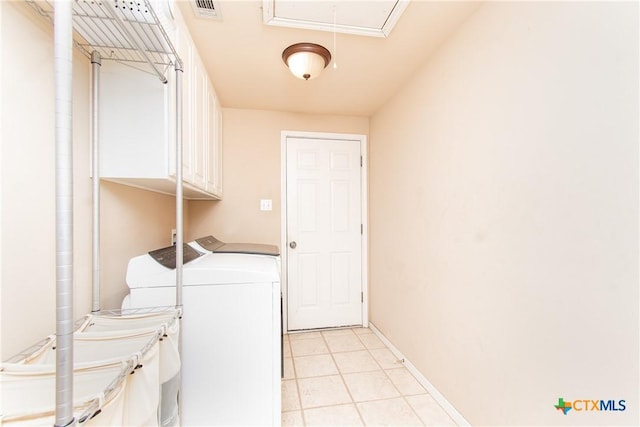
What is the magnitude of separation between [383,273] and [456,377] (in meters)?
1.11

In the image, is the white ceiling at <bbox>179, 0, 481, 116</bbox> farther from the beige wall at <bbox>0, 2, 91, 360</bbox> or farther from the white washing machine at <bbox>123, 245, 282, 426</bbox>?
→ the white washing machine at <bbox>123, 245, 282, 426</bbox>

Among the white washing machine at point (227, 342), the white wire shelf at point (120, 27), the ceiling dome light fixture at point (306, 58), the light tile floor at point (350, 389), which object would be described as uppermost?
the ceiling dome light fixture at point (306, 58)

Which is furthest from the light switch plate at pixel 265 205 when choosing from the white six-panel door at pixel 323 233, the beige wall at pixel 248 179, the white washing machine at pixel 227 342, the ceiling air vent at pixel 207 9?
the ceiling air vent at pixel 207 9

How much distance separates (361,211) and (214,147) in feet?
5.23

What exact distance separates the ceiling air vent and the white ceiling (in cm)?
2

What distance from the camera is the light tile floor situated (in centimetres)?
157

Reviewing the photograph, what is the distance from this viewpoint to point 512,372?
3.91 ft

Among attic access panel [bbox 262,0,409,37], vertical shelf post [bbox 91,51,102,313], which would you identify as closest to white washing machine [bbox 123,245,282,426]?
vertical shelf post [bbox 91,51,102,313]

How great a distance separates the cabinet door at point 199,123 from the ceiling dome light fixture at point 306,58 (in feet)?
1.83

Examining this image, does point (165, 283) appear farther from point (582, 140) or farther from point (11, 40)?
point (582, 140)

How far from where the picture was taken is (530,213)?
111 centimetres

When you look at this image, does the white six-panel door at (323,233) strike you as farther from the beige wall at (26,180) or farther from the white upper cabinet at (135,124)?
the beige wall at (26,180)

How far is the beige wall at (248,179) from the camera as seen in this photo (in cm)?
266

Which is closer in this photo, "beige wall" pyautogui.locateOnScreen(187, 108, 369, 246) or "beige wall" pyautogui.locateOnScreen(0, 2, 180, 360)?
"beige wall" pyautogui.locateOnScreen(0, 2, 180, 360)
